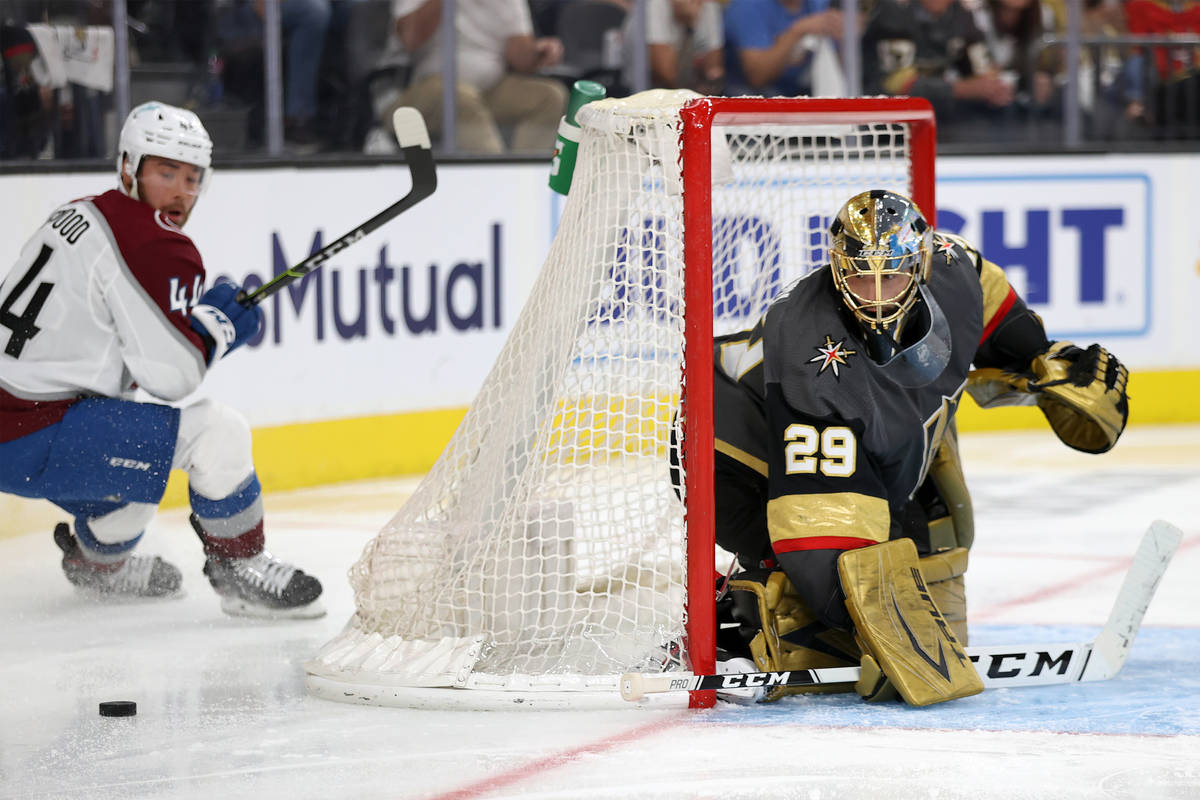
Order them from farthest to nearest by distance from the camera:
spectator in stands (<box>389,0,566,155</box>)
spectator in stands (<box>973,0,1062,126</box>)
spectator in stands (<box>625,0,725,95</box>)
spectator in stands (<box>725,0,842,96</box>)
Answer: spectator in stands (<box>973,0,1062,126</box>)
spectator in stands (<box>725,0,842,96</box>)
spectator in stands (<box>625,0,725,95</box>)
spectator in stands (<box>389,0,566,155</box>)

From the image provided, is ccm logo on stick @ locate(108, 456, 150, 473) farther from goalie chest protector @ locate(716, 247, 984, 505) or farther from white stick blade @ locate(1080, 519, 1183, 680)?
white stick blade @ locate(1080, 519, 1183, 680)

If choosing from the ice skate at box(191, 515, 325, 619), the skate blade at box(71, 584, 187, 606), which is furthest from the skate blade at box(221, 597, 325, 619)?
the skate blade at box(71, 584, 187, 606)

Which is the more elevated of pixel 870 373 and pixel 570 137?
pixel 570 137

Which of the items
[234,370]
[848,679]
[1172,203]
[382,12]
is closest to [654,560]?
[848,679]

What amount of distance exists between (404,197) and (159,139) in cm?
49

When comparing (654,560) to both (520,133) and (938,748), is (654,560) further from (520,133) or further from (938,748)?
(520,133)

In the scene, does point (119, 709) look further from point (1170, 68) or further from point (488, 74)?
point (1170, 68)

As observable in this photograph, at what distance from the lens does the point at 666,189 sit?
118 inches

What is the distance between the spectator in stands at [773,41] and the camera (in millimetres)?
6426

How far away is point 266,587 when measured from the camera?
3730 millimetres

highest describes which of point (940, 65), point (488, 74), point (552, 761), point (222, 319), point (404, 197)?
point (940, 65)

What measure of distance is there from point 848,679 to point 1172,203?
4167 mm

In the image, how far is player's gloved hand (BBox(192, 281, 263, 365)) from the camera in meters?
3.71

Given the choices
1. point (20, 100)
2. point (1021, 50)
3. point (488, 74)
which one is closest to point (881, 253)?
point (20, 100)
